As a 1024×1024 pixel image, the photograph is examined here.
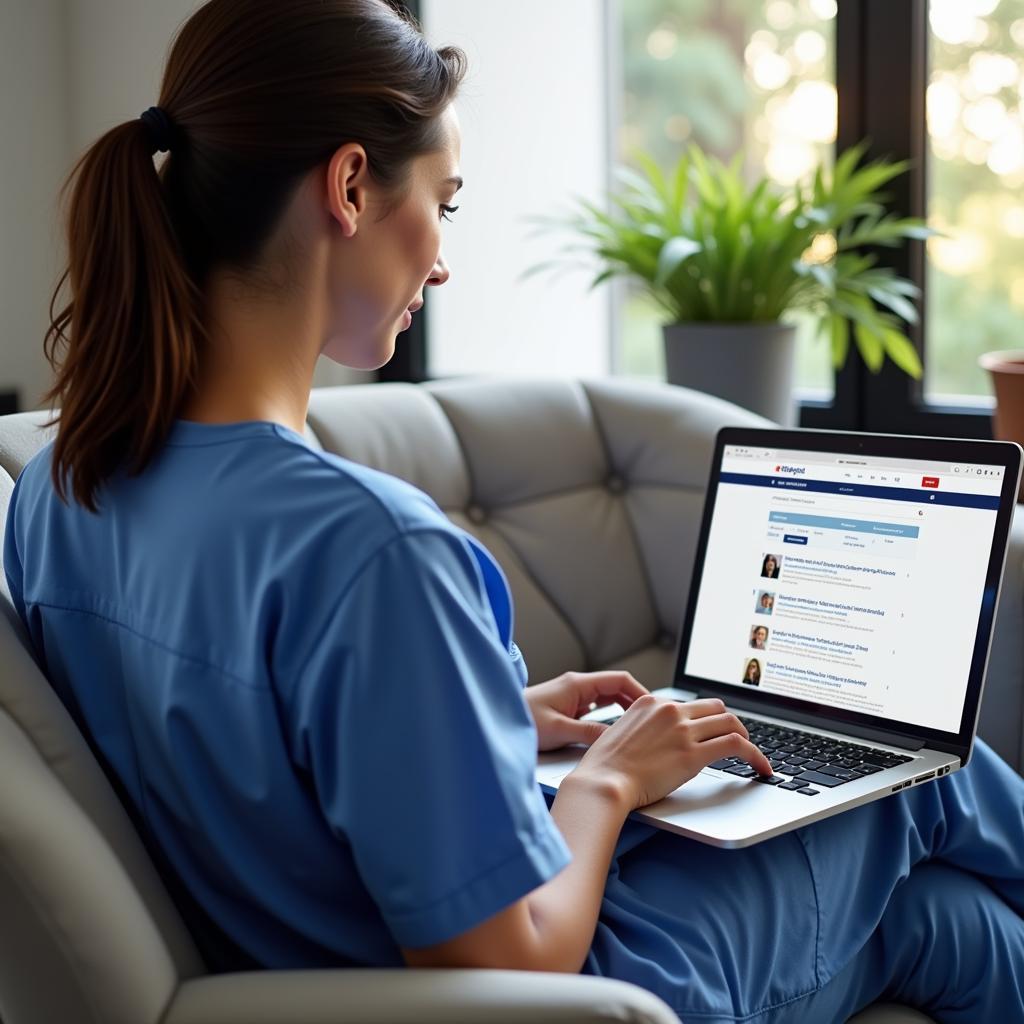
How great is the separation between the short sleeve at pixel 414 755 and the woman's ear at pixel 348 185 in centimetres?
24

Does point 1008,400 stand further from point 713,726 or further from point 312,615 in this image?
point 312,615

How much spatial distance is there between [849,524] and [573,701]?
0.32 m

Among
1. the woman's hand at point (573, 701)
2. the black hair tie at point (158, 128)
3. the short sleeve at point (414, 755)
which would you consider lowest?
the woman's hand at point (573, 701)

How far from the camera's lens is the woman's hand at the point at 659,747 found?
100cm

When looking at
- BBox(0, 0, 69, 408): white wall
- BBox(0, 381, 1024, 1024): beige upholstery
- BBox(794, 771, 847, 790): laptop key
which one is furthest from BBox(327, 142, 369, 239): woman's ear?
BBox(0, 0, 69, 408): white wall

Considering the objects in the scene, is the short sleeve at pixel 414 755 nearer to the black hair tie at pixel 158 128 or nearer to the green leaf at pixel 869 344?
the black hair tie at pixel 158 128

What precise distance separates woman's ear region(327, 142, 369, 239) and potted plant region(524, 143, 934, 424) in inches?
44.3

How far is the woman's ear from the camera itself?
2.85 ft

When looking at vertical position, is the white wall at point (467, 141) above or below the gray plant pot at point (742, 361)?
above

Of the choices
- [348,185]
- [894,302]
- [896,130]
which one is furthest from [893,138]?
[348,185]

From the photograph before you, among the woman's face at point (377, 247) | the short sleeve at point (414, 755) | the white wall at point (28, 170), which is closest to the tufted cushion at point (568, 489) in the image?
the woman's face at point (377, 247)

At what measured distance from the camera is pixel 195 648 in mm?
821

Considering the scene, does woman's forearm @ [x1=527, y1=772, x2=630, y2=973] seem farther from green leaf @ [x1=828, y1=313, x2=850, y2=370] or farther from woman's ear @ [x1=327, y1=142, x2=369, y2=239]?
green leaf @ [x1=828, y1=313, x2=850, y2=370]

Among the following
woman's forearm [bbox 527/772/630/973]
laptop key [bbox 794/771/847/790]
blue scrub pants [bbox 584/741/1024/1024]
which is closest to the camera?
woman's forearm [bbox 527/772/630/973]
